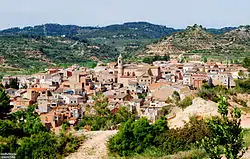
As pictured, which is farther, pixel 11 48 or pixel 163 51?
pixel 11 48

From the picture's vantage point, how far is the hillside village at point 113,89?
1105 inches

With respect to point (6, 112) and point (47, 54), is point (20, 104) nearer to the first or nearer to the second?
point (6, 112)

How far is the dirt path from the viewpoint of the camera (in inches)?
533

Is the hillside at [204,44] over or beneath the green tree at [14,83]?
over

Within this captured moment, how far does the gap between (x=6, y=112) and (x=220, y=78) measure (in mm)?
18825

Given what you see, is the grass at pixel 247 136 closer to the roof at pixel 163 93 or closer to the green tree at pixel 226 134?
the green tree at pixel 226 134

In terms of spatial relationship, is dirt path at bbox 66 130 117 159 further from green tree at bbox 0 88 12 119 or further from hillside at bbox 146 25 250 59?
A: hillside at bbox 146 25 250 59

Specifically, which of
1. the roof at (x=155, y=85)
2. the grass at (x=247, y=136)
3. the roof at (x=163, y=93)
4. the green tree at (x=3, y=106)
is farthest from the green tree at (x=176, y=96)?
the grass at (x=247, y=136)

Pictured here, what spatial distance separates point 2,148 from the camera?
13070 millimetres

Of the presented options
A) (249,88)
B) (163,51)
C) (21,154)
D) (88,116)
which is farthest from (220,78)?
(163,51)

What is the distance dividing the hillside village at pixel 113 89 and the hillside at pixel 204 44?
20.2 m

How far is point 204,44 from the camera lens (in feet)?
229

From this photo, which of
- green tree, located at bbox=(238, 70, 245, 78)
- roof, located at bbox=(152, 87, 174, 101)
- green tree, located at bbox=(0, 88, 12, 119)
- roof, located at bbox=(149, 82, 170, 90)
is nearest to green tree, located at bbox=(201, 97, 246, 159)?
green tree, located at bbox=(0, 88, 12, 119)

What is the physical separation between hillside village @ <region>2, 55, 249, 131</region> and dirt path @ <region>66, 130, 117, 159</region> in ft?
30.5
